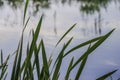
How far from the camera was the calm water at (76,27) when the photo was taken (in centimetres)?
786

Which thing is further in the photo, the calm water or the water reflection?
the water reflection

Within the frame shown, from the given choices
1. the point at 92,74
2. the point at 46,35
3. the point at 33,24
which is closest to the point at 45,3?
the point at 33,24

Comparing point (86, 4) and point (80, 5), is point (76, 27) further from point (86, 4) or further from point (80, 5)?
point (86, 4)

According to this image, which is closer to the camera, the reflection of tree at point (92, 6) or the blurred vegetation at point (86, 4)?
the reflection of tree at point (92, 6)

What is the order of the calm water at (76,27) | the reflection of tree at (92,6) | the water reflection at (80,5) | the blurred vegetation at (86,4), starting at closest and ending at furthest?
the calm water at (76,27)
the water reflection at (80,5)
the reflection of tree at (92,6)
the blurred vegetation at (86,4)

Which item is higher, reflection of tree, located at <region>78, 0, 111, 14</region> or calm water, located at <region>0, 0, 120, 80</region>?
calm water, located at <region>0, 0, 120, 80</region>

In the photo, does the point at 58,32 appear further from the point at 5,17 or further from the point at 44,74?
the point at 44,74

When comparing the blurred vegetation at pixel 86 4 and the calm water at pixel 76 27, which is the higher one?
the calm water at pixel 76 27

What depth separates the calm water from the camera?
25.8 ft

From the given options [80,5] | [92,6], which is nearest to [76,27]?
[92,6]

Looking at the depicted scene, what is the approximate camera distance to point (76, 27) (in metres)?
12.1

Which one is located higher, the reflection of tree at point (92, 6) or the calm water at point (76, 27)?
the calm water at point (76, 27)

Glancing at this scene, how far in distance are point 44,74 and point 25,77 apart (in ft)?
0.51

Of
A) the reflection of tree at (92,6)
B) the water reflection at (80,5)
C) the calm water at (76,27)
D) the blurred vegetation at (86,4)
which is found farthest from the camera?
the blurred vegetation at (86,4)
